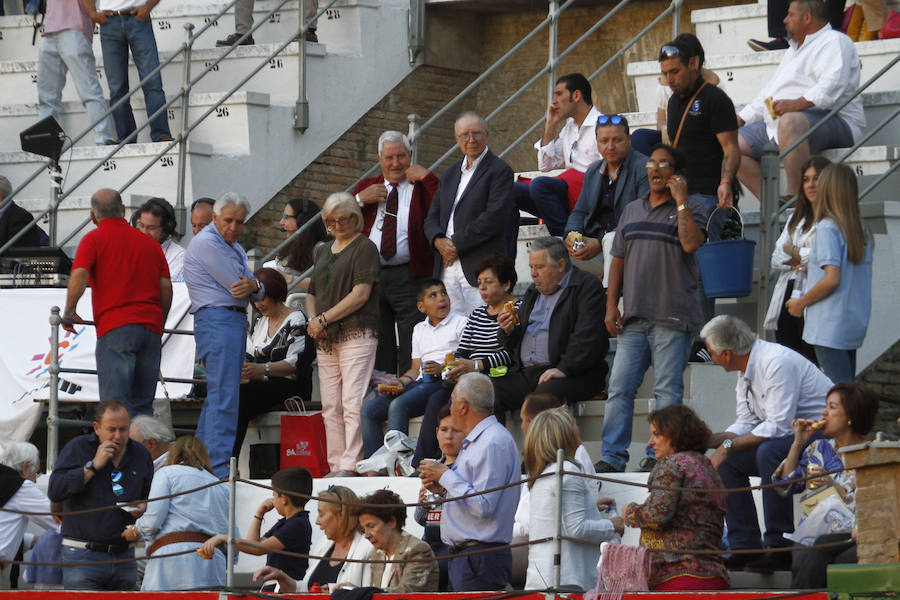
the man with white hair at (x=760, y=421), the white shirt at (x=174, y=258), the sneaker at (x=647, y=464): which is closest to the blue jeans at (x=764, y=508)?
the man with white hair at (x=760, y=421)

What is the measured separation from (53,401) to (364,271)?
80.5 inches

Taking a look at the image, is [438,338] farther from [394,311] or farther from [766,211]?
[766,211]

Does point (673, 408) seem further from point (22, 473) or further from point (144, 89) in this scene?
point (144, 89)

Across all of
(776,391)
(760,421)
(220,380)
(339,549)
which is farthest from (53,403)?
(776,391)

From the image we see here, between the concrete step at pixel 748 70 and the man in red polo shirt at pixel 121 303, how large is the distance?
419 centimetres

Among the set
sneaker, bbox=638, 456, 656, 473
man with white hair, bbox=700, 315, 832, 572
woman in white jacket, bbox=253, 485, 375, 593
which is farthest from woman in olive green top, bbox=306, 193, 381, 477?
man with white hair, bbox=700, 315, 832, 572

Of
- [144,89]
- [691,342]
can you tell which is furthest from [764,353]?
[144,89]

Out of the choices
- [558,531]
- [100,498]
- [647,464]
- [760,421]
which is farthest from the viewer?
[647,464]

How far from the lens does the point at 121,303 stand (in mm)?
10414

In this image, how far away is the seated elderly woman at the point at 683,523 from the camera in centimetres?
752

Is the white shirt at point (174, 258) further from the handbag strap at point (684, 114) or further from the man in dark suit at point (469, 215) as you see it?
the handbag strap at point (684, 114)

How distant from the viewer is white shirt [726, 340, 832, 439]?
28.0 ft

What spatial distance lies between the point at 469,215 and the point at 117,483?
283 centimetres

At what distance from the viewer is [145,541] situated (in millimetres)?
9031
